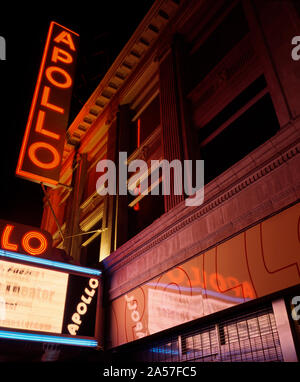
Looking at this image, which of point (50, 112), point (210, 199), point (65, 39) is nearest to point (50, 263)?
point (210, 199)

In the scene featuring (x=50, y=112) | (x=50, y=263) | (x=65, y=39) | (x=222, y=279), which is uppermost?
(x=65, y=39)

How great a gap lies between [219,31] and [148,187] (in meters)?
4.88

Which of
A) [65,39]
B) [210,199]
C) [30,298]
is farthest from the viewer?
[65,39]

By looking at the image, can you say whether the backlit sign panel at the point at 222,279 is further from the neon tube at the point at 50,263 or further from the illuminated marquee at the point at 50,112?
the illuminated marquee at the point at 50,112

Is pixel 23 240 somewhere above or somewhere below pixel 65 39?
below

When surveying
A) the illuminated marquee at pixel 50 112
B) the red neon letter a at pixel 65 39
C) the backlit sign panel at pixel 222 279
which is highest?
the red neon letter a at pixel 65 39

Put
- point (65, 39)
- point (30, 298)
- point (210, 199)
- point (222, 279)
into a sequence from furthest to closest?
point (65, 39), point (30, 298), point (210, 199), point (222, 279)

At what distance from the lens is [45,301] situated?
786cm

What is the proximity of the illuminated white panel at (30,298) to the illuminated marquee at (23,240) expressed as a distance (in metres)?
0.46

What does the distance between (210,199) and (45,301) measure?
4.35 metres

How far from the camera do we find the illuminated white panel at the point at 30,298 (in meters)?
7.37

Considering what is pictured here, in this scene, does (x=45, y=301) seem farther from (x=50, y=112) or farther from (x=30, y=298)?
(x=50, y=112)

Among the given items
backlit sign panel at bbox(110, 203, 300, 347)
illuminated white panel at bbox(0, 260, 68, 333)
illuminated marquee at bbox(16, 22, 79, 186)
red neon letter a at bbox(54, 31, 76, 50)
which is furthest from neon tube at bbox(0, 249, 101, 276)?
red neon letter a at bbox(54, 31, 76, 50)

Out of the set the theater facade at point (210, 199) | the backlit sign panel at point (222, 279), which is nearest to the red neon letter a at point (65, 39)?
the theater facade at point (210, 199)
